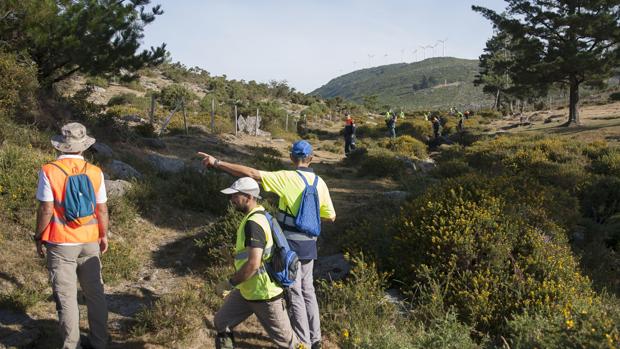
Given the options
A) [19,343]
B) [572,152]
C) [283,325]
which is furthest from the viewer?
[572,152]

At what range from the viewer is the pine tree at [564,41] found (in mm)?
25016

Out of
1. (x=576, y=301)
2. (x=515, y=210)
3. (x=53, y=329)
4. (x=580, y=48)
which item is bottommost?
(x=53, y=329)

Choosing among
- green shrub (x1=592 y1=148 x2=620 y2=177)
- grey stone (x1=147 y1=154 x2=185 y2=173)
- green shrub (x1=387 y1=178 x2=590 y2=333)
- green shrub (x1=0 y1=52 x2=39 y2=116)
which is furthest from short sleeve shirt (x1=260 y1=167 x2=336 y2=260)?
green shrub (x1=592 y1=148 x2=620 y2=177)

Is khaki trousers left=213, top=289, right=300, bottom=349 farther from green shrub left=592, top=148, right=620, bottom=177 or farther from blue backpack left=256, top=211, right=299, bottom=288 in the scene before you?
green shrub left=592, top=148, right=620, bottom=177

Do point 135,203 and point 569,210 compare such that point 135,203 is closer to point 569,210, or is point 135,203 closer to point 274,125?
point 569,210

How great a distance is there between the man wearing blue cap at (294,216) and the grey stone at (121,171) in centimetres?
573

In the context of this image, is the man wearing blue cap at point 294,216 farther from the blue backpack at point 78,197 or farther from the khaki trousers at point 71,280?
the khaki trousers at point 71,280

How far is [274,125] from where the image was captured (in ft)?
90.9

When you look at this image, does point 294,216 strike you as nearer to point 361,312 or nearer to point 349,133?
point 361,312

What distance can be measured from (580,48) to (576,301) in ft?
88.1

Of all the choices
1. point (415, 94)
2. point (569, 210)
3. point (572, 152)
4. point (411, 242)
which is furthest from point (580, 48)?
point (415, 94)

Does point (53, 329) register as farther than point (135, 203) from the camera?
No

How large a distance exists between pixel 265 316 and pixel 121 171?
671 cm

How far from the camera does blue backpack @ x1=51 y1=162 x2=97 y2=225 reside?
371cm
